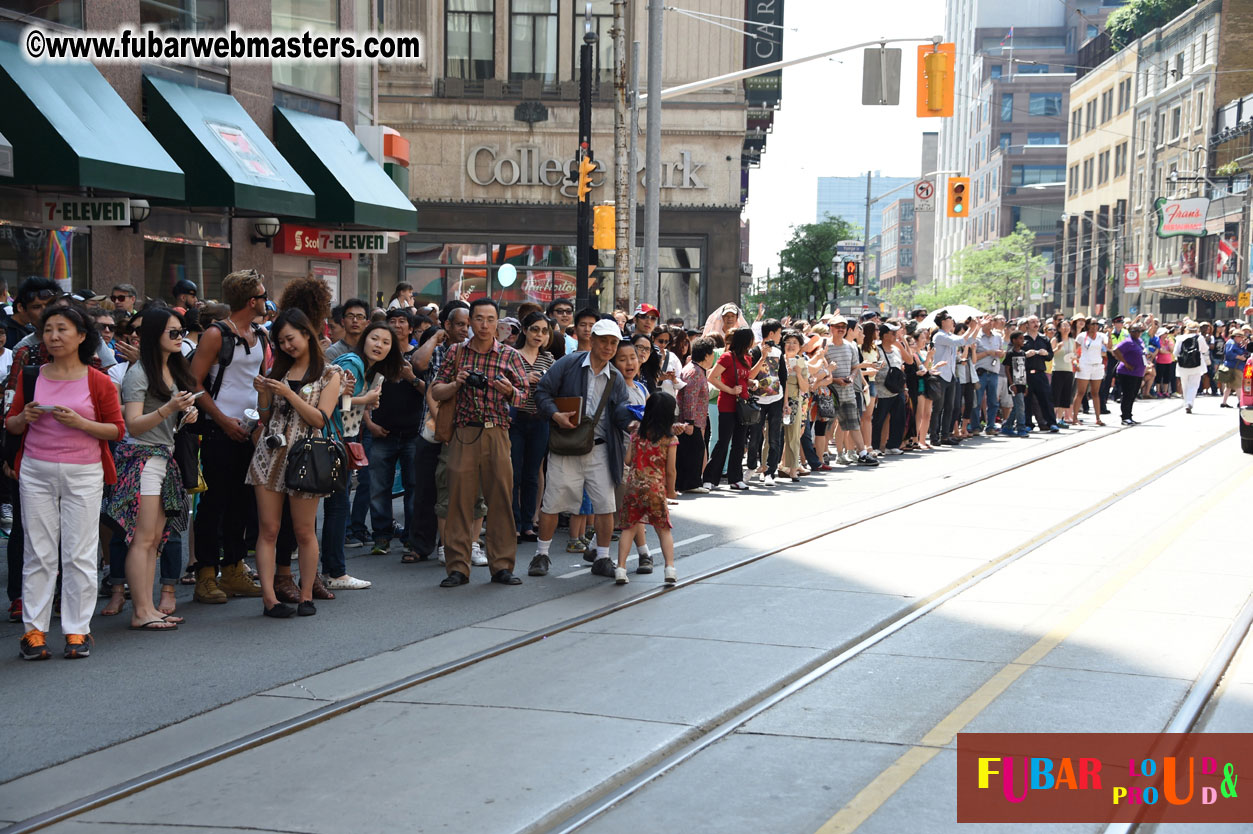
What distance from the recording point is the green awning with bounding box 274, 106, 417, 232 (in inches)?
801

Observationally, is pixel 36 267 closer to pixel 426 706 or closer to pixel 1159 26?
pixel 426 706

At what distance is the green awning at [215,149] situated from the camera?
17578 mm

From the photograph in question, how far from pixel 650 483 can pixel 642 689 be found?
310 centimetres

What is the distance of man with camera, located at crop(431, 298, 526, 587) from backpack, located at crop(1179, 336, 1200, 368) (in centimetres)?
2255

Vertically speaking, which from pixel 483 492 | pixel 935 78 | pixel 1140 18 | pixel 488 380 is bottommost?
pixel 483 492

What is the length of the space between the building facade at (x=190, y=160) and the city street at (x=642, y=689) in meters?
7.62

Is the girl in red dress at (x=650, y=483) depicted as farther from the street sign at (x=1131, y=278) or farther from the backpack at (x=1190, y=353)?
the street sign at (x=1131, y=278)

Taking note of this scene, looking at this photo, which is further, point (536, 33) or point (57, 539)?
point (536, 33)

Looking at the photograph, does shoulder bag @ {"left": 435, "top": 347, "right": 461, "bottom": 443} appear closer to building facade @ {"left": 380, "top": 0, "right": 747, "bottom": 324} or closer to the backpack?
the backpack

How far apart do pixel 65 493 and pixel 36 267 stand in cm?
969

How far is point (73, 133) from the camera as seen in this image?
15.1 metres

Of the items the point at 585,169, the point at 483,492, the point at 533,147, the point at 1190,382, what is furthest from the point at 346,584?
the point at 533,147

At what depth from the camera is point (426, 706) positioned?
641cm

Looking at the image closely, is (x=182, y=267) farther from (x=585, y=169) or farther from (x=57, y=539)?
(x=57, y=539)
